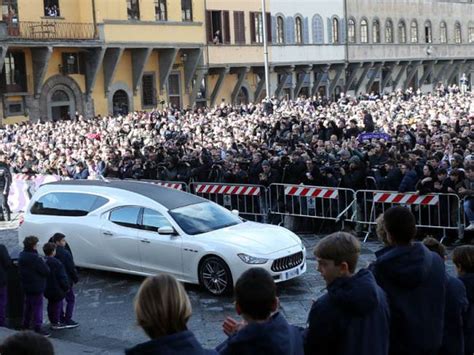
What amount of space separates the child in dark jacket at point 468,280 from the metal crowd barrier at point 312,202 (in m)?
9.17

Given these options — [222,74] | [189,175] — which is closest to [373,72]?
[222,74]

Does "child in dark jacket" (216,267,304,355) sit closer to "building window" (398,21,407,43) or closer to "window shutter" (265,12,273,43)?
"window shutter" (265,12,273,43)

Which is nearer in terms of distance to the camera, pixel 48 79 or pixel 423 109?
pixel 423 109

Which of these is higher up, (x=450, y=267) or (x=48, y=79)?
(x=48, y=79)

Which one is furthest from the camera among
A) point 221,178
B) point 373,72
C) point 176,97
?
point 373,72

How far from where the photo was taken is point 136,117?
3152 centimetres

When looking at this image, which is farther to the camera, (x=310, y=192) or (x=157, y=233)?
(x=310, y=192)

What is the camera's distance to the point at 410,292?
4.95m

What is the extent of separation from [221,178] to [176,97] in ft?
89.0

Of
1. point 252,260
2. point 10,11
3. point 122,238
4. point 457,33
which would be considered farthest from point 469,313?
point 457,33

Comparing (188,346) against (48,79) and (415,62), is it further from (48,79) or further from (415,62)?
(415,62)

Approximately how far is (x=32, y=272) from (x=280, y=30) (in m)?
42.8

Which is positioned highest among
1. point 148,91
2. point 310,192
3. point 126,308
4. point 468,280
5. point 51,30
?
point 51,30

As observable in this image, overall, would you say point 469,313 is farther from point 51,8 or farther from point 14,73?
point 51,8
